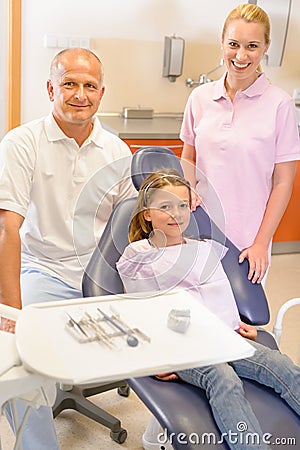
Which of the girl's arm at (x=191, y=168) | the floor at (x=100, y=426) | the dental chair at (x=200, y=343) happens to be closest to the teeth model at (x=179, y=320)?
the dental chair at (x=200, y=343)

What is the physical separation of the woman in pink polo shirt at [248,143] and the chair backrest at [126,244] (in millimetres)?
65

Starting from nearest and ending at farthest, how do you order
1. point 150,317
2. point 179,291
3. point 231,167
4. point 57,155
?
point 150,317 → point 179,291 → point 57,155 → point 231,167

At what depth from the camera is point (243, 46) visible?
2.04m

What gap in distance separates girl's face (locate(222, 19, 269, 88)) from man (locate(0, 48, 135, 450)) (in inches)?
16.6

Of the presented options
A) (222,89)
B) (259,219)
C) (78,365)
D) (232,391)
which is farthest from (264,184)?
(78,365)

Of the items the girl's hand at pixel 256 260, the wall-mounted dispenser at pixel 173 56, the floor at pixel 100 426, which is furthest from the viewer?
the wall-mounted dispenser at pixel 173 56

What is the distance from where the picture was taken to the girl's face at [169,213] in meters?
1.67

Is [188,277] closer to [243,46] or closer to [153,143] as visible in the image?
[243,46]

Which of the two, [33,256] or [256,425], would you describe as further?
[33,256]

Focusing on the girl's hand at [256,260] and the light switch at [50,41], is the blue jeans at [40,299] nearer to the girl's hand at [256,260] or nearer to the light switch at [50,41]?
the girl's hand at [256,260]

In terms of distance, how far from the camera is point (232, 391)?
1.57 meters

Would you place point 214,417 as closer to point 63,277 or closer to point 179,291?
point 179,291

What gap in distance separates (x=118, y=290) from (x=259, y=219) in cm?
62

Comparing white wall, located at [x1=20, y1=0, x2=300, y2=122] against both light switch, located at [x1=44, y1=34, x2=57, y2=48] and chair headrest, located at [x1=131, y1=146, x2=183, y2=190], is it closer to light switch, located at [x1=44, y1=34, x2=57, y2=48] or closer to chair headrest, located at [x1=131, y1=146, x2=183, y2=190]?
light switch, located at [x1=44, y1=34, x2=57, y2=48]
